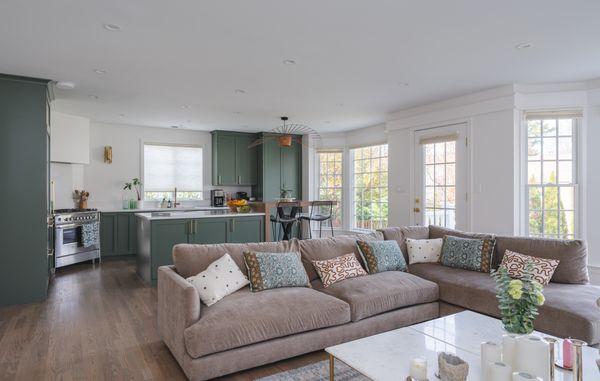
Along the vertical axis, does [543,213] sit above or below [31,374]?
above

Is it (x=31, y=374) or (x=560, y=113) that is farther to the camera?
(x=560, y=113)

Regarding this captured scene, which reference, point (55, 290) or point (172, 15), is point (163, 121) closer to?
point (55, 290)

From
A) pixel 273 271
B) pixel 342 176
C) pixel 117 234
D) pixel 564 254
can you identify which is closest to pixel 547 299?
pixel 564 254

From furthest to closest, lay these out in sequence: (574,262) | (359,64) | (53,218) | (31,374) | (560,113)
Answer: (53,218) < (560,113) < (359,64) < (574,262) < (31,374)

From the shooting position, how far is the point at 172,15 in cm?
271

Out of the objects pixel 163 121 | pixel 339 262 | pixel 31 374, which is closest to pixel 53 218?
pixel 163 121

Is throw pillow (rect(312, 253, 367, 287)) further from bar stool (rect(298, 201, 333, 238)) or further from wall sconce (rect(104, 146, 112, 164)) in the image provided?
wall sconce (rect(104, 146, 112, 164))

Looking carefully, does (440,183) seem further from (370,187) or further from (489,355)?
(489,355)

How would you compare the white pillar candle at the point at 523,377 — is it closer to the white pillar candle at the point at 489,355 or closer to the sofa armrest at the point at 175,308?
the white pillar candle at the point at 489,355

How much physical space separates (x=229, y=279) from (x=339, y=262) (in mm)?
1077

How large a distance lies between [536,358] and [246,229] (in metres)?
4.36

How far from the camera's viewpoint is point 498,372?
1.56 m

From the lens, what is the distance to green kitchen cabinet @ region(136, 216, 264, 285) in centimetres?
489

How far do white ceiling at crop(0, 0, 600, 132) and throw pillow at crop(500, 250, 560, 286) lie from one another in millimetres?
1914
